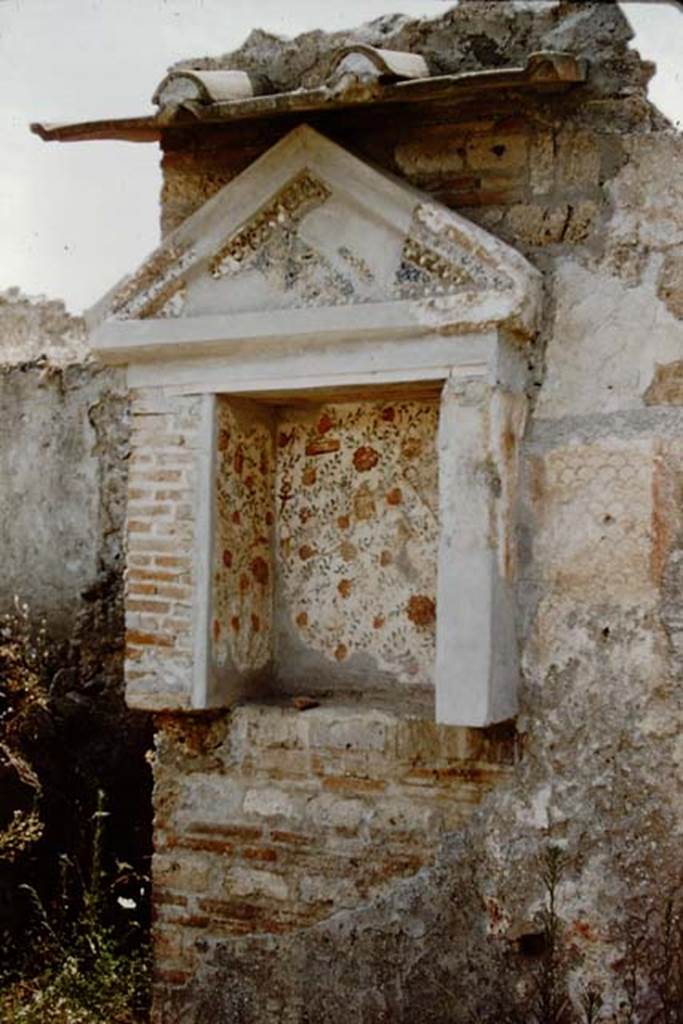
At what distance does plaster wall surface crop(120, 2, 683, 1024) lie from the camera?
4059mm

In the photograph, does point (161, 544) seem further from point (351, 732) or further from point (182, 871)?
point (182, 871)

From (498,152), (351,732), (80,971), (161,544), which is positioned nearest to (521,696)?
(351,732)

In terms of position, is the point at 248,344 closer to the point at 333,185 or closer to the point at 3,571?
the point at 333,185

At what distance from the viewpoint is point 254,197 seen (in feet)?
14.8

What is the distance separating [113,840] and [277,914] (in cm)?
179

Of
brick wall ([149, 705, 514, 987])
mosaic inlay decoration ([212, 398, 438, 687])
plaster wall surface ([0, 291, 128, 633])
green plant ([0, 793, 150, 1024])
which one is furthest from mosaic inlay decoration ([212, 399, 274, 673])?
plaster wall surface ([0, 291, 128, 633])

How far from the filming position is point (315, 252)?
443cm

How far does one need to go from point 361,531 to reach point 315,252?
986 mm

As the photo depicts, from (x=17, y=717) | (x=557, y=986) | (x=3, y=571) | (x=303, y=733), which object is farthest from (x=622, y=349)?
(x=3, y=571)

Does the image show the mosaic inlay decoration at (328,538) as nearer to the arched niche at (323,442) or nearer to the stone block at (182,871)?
the arched niche at (323,442)

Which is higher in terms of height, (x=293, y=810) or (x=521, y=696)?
(x=521, y=696)

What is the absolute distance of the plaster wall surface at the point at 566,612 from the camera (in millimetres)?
4059

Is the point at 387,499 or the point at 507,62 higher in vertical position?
the point at 507,62

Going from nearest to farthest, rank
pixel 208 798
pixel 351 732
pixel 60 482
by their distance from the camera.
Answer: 1. pixel 351 732
2. pixel 208 798
3. pixel 60 482
